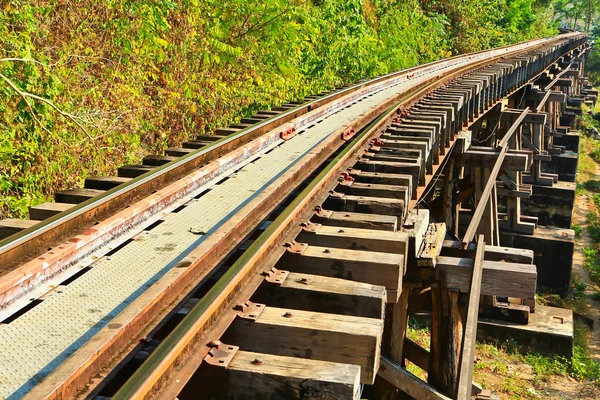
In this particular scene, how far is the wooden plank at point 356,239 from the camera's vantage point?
3.89 metres

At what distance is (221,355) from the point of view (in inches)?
103

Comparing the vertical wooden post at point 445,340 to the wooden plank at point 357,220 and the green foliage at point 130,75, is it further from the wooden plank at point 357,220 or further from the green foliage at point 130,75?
the green foliage at point 130,75

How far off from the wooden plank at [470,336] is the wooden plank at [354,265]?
1.47ft

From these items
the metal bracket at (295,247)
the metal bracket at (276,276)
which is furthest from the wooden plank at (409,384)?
the metal bracket at (276,276)

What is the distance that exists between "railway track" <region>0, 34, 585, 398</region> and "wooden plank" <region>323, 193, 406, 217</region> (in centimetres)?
1

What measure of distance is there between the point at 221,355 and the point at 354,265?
1.14m

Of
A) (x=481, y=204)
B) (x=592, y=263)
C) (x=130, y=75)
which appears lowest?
(x=592, y=263)

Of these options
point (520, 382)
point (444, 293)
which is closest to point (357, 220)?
point (444, 293)

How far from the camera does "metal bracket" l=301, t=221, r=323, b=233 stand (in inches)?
160

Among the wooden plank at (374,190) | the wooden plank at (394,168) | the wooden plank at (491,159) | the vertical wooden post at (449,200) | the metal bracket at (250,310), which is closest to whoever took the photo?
the metal bracket at (250,310)

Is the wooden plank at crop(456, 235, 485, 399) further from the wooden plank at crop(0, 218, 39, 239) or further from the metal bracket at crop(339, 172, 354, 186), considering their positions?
the wooden plank at crop(0, 218, 39, 239)

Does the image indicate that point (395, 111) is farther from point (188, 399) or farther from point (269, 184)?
point (188, 399)

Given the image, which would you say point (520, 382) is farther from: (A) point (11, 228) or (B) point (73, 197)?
(A) point (11, 228)

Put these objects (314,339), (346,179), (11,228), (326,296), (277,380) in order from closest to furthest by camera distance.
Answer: (277,380)
(314,339)
(326,296)
(11,228)
(346,179)
